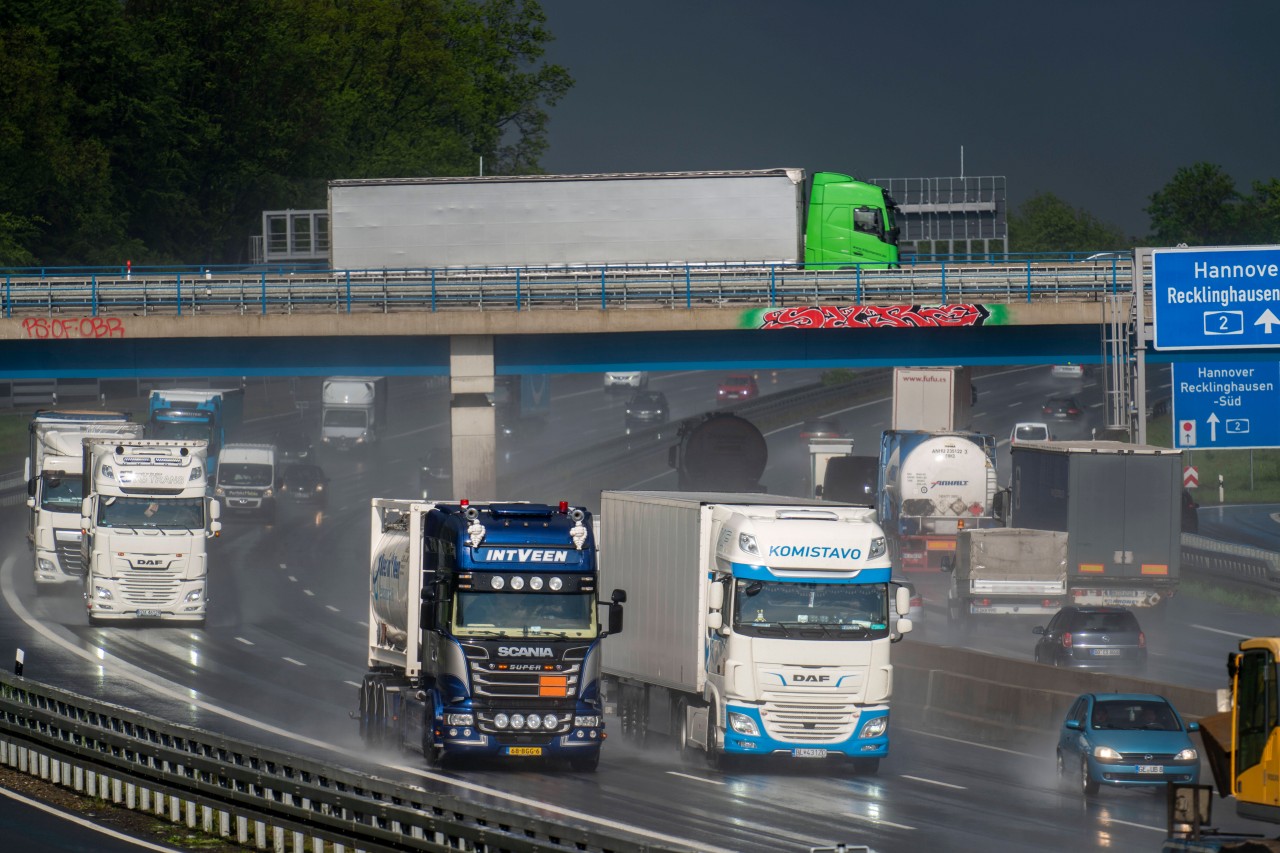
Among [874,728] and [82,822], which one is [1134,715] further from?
[82,822]

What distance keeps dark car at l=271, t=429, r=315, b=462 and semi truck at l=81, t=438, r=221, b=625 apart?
35288mm

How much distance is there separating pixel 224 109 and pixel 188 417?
40.5 m

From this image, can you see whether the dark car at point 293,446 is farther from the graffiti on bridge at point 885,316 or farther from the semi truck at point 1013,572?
the semi truck at point 1013,572

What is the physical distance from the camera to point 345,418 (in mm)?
82250

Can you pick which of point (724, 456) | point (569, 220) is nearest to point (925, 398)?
point (724, 456)

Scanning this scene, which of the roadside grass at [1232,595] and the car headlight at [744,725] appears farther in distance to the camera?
the roadside grass at [1232,595]

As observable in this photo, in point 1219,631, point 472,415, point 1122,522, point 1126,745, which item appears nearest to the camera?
point 1126,745

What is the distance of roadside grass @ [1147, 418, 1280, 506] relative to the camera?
256 feet

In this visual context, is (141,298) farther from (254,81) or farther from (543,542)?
(254,81)

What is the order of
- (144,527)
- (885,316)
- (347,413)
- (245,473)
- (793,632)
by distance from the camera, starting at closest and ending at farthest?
(793,632) < (144,527) < (885,316) < (245,473) < (347,413)

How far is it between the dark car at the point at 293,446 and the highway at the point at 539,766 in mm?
11734

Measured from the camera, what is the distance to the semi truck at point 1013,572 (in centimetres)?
4075

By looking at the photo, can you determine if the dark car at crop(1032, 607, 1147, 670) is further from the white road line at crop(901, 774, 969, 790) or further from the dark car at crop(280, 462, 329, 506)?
the dark car at crop(280, 462, 329, 506)

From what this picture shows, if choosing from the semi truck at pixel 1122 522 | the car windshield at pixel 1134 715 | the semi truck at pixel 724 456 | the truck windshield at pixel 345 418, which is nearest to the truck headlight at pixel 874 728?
the car windshield at pixel 1134 715
